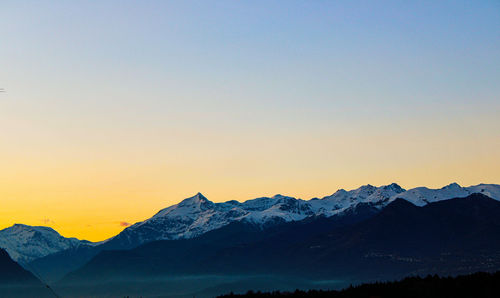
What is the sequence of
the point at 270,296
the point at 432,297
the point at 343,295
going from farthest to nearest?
the point at 270,296, the point at 343,295, the point at 432,297

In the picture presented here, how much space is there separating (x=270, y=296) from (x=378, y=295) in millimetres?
20570

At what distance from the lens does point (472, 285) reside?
114688mm

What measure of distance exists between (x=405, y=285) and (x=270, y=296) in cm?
2255

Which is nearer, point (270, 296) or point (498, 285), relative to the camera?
point (498, 285)

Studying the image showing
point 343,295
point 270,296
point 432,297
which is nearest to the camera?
point 432,297

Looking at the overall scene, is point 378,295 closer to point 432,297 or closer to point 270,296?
point 432,297

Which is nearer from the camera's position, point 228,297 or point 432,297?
point 432,297

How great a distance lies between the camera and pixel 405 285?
11875 centimetres

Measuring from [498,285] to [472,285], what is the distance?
3756 millimetres

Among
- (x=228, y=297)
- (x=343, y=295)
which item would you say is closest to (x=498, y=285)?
(x=343, y=295)

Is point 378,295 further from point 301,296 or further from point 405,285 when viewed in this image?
point 301,296

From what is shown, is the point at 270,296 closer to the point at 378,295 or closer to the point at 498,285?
the point at 378,295

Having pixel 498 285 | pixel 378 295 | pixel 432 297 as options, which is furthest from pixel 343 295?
pixel 498 285

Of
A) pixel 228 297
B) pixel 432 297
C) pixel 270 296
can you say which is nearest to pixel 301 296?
pixel 270 296
